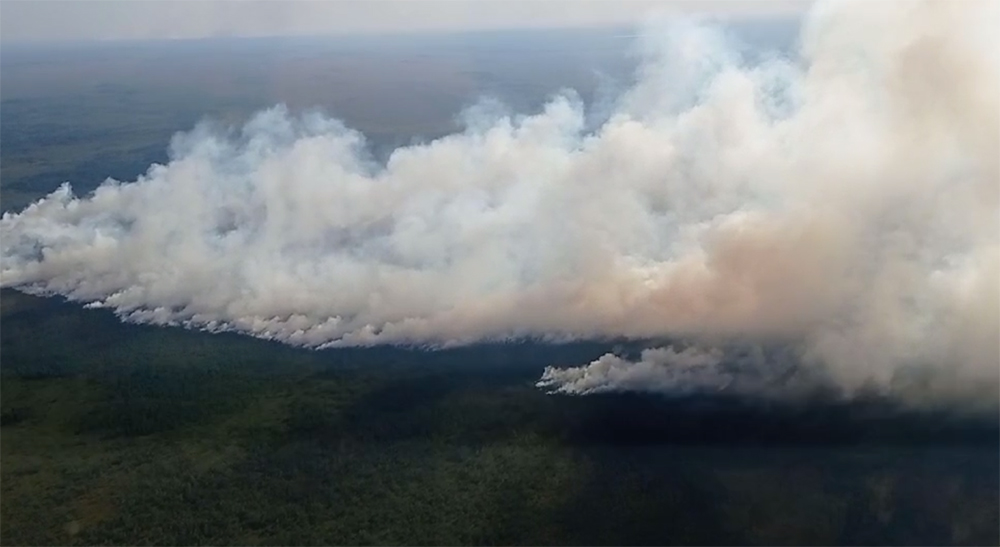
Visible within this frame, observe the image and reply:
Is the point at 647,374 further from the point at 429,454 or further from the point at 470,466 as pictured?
the point at 429,454

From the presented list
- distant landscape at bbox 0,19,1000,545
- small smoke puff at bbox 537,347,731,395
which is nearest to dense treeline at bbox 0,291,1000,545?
distant landscape at bbox 0,19,1000,545

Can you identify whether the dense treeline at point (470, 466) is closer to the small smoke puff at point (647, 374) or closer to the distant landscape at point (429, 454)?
the distant landscape at point (429, 454)

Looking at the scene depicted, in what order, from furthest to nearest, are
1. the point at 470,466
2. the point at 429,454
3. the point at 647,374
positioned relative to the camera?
the point at 647,374, the point at 429,454, the point at 470,466

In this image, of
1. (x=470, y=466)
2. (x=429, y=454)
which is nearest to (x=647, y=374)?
(x=470, y=466)

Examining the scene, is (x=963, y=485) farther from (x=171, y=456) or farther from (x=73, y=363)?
(x=73, y=363)

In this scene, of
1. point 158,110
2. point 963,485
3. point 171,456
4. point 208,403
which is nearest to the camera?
point 963,485

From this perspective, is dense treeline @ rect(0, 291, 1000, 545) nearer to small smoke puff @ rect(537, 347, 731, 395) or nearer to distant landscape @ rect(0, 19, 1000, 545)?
distant landscape @ rect(0, 19, 1000, 545)

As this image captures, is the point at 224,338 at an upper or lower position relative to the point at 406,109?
lower

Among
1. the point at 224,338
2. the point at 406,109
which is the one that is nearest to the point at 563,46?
the point at 406,109
